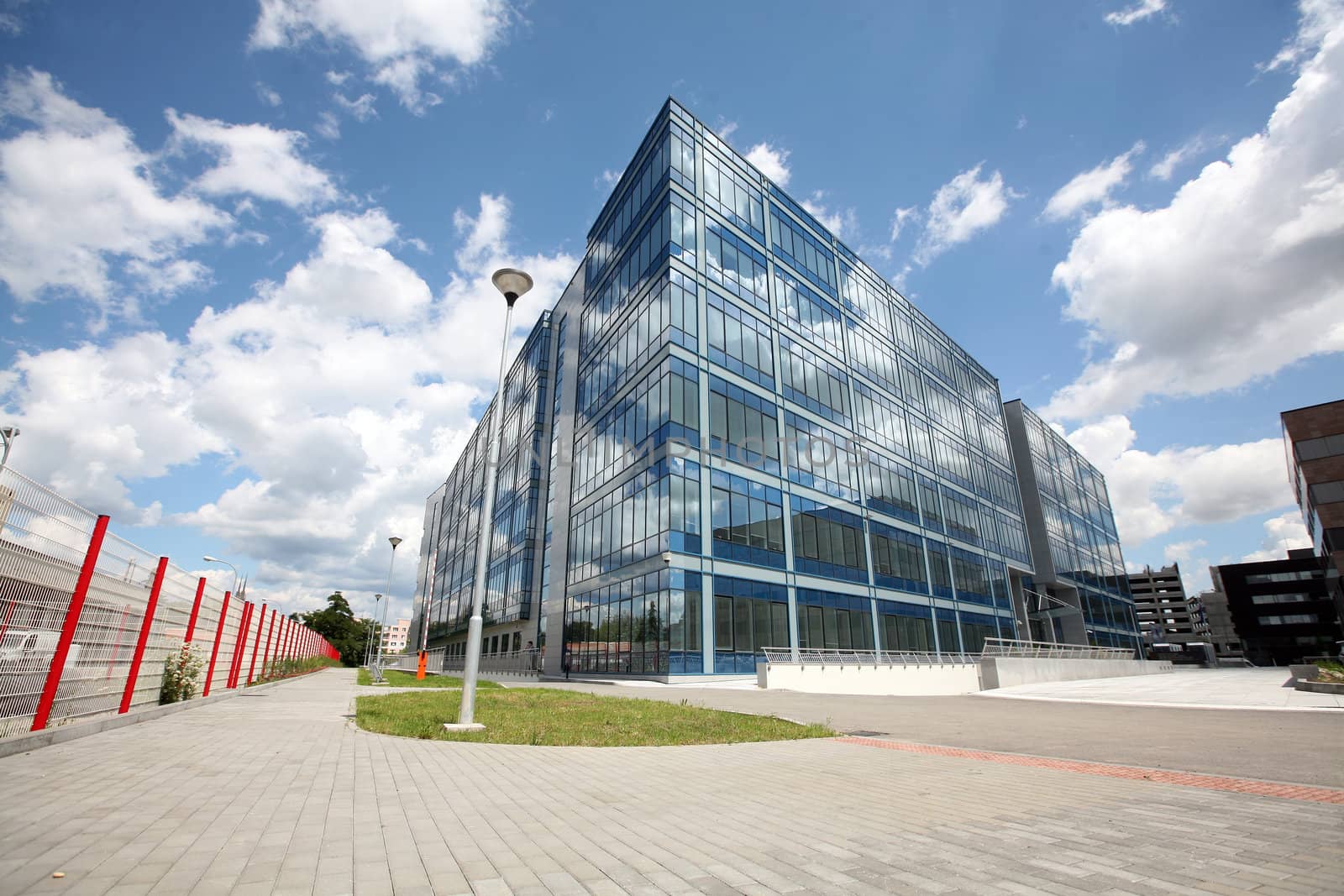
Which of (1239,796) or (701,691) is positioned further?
(701,691)

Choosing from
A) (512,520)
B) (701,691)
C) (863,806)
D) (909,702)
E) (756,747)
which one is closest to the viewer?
(863,806)

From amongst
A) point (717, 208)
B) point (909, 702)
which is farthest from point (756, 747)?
point (717, 208)

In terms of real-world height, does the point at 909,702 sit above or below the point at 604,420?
below

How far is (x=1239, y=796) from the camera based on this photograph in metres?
5.12

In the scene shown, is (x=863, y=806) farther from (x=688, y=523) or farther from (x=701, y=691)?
(x=688, y=523)

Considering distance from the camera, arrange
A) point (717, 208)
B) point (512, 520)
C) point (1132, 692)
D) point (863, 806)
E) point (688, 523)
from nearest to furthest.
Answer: point (863, 806), point (1132, 692), point (688, 523), point (717, 208), point (512, 520)

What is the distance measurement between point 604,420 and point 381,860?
31.4 metres


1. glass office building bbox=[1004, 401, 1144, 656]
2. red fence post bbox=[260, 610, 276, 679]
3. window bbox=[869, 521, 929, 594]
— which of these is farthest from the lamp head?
glass office building bbox=[1004, 401, 1144, 656]

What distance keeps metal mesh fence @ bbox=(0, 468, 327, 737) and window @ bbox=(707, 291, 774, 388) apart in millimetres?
23075

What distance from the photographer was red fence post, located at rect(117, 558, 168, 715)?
9375 millimetres

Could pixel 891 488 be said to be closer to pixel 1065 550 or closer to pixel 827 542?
pixel 827 542

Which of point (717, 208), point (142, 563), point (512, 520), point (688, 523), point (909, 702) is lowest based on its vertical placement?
point (909, 702)

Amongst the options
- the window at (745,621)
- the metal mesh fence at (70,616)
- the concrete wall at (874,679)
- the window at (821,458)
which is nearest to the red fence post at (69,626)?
the metal mesh fence at (70,616)

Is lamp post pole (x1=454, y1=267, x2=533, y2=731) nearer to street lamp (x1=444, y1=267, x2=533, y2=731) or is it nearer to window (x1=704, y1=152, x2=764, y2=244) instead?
street lamp (x1=444, y1=267, x2=533, y2=731)
